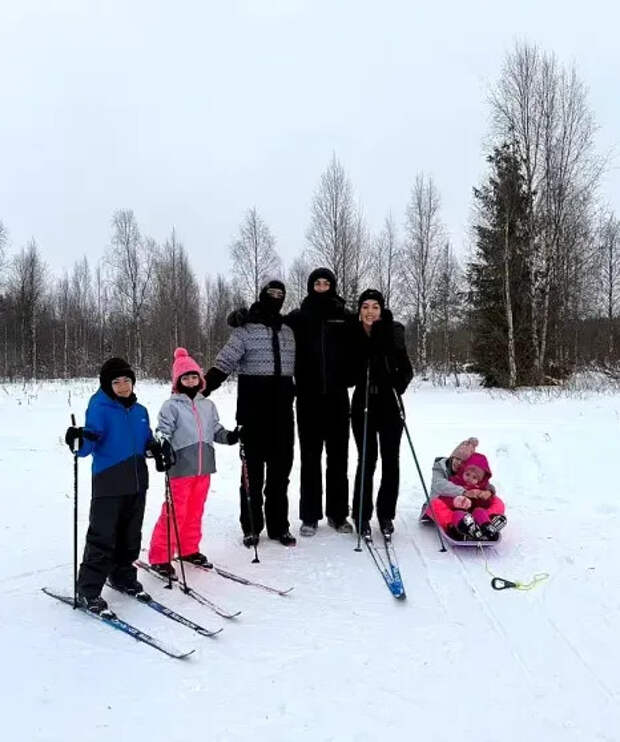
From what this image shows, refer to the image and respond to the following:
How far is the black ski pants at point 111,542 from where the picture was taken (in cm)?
379

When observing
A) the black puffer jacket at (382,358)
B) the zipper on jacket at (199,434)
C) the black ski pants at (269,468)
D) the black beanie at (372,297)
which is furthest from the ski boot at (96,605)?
the black beanie at (372,297)

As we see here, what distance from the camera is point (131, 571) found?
4.02 meters

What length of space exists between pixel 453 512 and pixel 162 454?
102 inches

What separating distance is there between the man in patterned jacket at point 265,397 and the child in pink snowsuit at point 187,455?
0.38m

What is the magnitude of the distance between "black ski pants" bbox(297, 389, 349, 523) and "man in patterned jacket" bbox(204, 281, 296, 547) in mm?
270

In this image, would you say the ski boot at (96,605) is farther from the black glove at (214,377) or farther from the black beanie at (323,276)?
the black beanie at (323,276)

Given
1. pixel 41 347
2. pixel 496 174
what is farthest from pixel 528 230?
pixel 41 347

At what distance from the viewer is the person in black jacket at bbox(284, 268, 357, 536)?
17.5 ft

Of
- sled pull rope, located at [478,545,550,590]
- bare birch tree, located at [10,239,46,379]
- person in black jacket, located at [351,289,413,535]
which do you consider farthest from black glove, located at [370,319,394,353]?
bare birch tree, located at [10,239,46,379]

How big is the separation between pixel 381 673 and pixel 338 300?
3.26m

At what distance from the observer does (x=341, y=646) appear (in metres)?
3.37

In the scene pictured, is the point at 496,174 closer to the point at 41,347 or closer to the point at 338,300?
the point at 338,300

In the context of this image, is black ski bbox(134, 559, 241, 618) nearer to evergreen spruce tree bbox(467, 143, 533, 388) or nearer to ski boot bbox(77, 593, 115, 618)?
ski boot bbox(77, 593, 115, 618)

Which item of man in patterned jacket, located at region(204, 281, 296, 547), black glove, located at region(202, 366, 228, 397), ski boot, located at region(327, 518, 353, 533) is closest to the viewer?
black glove, located at region(202, 366, 228, 397)
